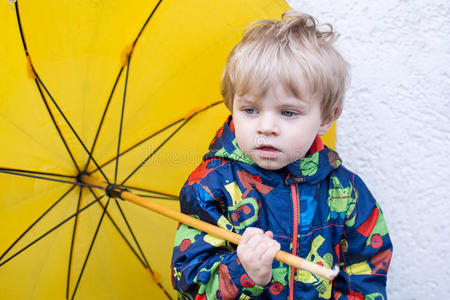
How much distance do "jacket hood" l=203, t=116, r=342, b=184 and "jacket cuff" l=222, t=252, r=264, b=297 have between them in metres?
0.23

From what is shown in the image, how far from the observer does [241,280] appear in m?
0.98

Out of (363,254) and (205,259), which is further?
(363,254)

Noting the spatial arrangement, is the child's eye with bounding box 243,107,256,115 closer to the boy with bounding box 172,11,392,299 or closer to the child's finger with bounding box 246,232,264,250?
the boy with bounding box 172,11,392,299

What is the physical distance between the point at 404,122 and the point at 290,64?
0.78 m

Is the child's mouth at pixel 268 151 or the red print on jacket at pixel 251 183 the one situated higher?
the child's mouth at pixel 268 151

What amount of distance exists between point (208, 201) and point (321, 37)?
468mm

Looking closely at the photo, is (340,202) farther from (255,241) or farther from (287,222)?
(255,241)

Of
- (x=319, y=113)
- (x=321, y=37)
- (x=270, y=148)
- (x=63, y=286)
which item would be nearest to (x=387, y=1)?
(x=321, y=37)

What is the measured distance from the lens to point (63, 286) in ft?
4.39

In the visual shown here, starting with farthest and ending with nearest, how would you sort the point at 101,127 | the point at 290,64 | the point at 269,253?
the point at 101,127 < the point at 290,64 < the point at 269,253

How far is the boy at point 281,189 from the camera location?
3.43ft

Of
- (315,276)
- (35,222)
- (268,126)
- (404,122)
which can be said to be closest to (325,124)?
(268,126)

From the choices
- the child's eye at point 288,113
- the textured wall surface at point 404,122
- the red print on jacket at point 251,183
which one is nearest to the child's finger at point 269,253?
the red print on jacket at point 251,183

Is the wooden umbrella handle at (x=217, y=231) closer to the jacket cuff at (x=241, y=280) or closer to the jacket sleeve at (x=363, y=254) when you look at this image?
the jacket cuff at (x=241, y=280)
